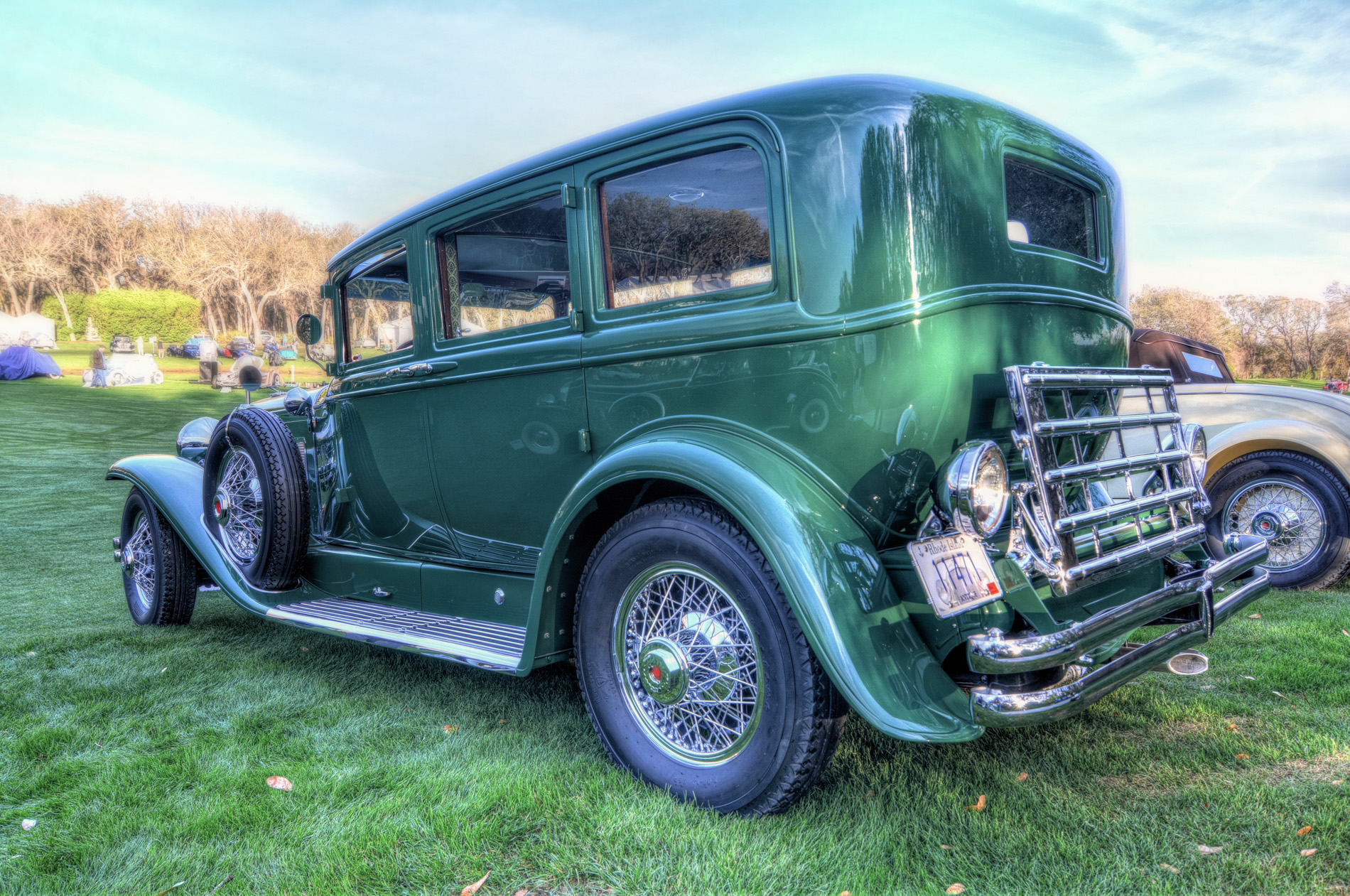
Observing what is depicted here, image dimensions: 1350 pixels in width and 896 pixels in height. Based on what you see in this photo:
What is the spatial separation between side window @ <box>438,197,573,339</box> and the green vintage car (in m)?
0.02

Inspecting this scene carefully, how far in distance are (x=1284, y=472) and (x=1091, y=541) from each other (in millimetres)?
3851

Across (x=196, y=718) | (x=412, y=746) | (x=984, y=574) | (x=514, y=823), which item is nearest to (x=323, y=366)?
(x=196, y=718)

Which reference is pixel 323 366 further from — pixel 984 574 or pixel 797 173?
pixel 984 574

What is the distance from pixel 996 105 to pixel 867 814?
7.41ft

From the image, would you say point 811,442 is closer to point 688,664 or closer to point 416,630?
point 688,664

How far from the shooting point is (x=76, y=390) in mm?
24172

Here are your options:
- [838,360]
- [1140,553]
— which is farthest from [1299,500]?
[838,360]

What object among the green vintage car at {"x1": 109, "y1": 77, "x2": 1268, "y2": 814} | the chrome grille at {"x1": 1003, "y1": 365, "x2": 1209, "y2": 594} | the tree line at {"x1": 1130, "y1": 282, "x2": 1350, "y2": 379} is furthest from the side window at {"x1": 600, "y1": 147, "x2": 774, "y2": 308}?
the tree line at {"x1": 1130, "y1": 282, "x2": 1350, "y2": 379}

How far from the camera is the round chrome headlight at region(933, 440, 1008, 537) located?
6.81ft

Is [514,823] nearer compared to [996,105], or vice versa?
[514,823]

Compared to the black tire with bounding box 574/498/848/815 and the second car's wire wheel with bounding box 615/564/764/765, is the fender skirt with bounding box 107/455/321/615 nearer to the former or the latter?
the black tire with bounding box 574/498/848/815

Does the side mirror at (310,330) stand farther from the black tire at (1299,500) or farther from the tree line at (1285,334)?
the tree line at (1285,334)

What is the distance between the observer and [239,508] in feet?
14.1

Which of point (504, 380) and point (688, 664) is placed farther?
point (504, 380)
